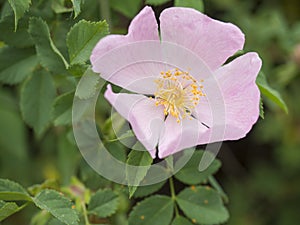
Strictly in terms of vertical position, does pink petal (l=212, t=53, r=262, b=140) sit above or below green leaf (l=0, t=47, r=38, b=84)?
above

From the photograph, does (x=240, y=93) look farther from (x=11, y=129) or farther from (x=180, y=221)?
(x=11, y=129)

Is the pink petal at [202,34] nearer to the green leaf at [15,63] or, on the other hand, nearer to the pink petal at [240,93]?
the pink petal at [240,93]

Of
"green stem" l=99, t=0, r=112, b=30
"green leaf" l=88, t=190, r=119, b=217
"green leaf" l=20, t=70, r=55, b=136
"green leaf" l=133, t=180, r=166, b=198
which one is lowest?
"green leaf" l=133, t=180, r=166, b=198

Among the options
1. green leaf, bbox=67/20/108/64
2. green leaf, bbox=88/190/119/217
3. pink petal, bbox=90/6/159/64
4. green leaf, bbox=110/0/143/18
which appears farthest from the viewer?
green leaf, bbox=110/0/143/18

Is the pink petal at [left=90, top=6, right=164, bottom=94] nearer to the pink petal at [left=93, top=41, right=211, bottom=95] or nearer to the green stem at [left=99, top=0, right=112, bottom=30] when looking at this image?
the pink petal at [left=93, top=41, right=211, bottom=95]

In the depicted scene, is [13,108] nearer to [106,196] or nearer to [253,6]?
[106,196]

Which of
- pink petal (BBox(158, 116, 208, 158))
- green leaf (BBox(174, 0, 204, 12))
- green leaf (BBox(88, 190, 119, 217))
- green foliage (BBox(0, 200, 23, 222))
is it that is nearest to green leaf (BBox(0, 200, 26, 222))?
green foliage (BBox(0, 200, 23, 222))

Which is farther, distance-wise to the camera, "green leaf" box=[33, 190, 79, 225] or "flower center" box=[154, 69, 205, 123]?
"flower center" box=[154, 69, 205, 123]
